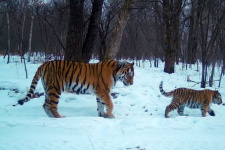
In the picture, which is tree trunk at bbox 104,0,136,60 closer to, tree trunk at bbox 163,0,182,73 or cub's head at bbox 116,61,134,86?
cub's head at bbox 116,61,134,86

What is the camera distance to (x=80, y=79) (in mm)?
5906

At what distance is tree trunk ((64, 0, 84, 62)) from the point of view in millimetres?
8172

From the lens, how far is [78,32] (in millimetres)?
8281

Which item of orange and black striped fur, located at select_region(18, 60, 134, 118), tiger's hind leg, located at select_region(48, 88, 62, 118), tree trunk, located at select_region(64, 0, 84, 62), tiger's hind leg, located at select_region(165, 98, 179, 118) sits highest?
tree trunk, located at select_region(64, 0, 84, 62)

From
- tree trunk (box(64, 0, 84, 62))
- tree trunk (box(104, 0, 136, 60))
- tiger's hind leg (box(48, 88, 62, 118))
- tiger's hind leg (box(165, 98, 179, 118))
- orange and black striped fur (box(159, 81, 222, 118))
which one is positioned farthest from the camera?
tree trunk (box(104, 0, 136, 60))

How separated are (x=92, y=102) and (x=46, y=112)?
2136mm

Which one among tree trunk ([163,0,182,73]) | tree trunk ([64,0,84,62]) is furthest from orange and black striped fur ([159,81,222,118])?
tree trunk ([163,0,182,73])

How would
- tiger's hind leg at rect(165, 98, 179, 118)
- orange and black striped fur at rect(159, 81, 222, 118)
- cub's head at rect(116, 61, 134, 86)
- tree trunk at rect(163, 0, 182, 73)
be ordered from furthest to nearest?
1. tree trunk at rect(163, 0, 182, 73)
2. orange and black striped fur at rect(159, 81, 222, 118)
3. tiger's hind leg at rect(165, 98, 179, 118)
4. cub's head at rect(116, 61, 134, 86)

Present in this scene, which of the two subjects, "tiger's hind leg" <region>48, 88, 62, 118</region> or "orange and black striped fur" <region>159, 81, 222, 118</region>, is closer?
"tiger's hind leg" <region>48, 88, 62, 118</region>

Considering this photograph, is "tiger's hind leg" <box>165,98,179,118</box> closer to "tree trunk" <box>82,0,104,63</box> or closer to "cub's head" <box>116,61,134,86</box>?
"cub's head" <box>116,61,134,86</box>

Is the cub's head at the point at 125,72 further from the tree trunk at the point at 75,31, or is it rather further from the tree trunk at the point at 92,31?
the tree trunk at the point at 92,31

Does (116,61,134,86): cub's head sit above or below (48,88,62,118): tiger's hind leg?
above

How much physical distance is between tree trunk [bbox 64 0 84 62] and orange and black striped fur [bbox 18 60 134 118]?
91.7 inches

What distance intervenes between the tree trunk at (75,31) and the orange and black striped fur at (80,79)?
7.64ft
